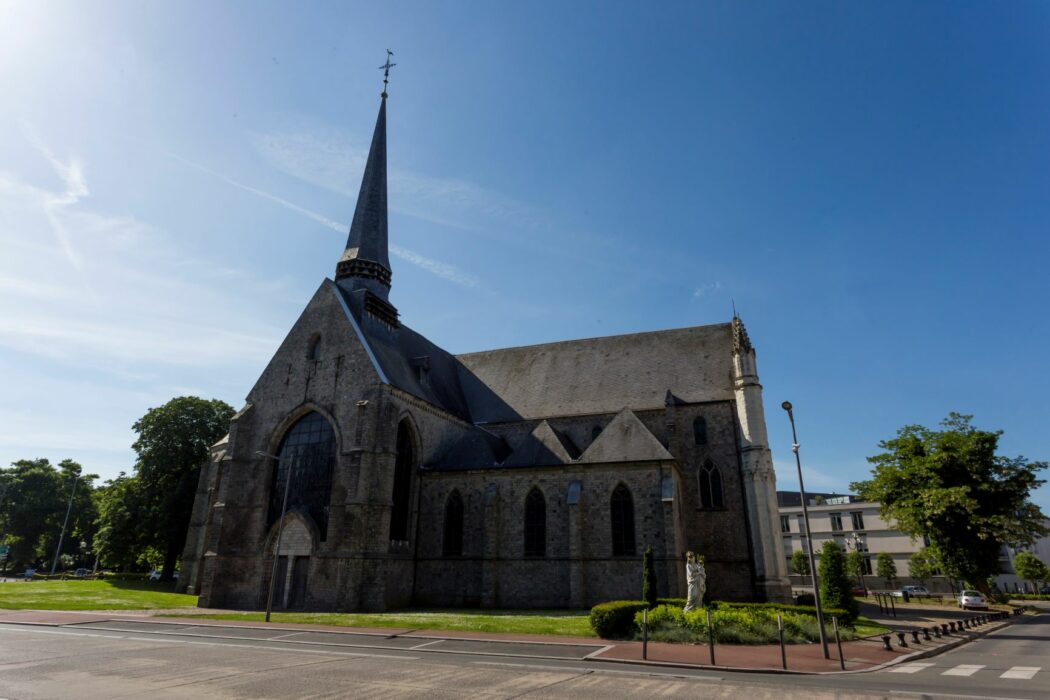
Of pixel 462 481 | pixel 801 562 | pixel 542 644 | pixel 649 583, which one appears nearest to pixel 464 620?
pixel 542 644

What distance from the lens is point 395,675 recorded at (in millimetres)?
11188

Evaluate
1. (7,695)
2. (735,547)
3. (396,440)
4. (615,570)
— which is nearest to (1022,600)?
(735,547)

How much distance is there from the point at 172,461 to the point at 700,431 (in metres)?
37.7

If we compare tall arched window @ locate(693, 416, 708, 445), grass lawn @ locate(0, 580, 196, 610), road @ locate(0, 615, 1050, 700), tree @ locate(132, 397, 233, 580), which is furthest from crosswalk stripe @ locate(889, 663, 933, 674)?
tree @ locate(132, 397, 233, 580)

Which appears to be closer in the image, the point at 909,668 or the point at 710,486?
the point at 909,668

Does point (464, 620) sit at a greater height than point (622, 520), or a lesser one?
lesser

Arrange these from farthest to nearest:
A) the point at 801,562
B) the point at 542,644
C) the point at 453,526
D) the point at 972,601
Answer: the point at 801,562
the point at 972,601
the point at 453,526
the point at 542,644

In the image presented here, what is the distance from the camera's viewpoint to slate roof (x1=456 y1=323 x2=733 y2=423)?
107ft

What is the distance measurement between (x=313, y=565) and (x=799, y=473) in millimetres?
21476

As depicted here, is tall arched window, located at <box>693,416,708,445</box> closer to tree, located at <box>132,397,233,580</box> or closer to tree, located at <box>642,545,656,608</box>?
tree, located at <box>642,545,656,608</box>

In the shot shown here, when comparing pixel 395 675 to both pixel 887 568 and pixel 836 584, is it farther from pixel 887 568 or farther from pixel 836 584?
pixel 887 568

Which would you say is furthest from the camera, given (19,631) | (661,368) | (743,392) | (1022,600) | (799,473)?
(1022,600)

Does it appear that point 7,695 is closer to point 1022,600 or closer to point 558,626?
point 558,626

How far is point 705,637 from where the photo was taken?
16.7 m
